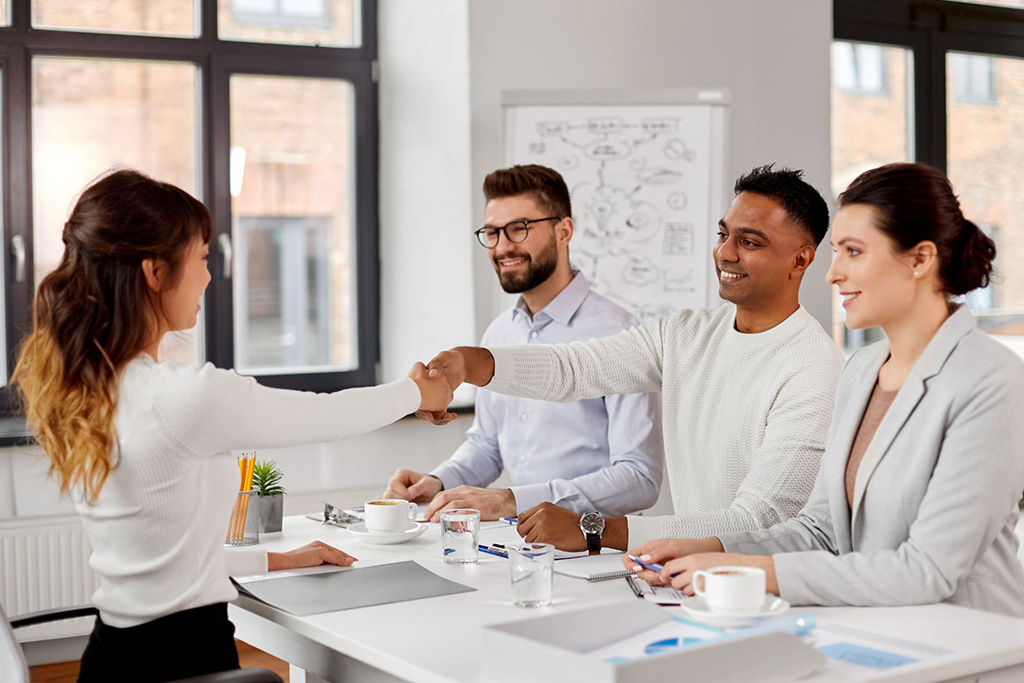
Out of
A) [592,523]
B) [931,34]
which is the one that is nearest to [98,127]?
[592,523]

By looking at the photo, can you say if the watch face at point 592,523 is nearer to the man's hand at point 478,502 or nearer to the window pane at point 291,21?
the man's hand at point 478,502

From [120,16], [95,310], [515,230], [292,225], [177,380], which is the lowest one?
[177,380]

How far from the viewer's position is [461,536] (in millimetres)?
2018

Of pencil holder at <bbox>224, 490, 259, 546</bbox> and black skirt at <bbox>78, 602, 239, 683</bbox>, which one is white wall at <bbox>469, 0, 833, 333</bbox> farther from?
black skirt at <bbox>78, 602, 239, 683</bbox>

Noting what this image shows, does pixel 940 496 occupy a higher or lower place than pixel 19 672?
higher

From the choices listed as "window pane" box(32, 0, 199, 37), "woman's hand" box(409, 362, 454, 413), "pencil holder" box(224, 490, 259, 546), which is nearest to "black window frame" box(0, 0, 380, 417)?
"window pane" box(32, 0, 199, 37)

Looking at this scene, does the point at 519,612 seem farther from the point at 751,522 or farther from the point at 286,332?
the point at 286,332

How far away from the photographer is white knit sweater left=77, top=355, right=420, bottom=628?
1574 mm

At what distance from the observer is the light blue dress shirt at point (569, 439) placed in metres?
2.64

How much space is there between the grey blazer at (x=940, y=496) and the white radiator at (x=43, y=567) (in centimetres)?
273

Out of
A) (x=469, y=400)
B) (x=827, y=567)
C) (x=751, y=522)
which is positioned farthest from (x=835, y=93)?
(x=827, y=567)

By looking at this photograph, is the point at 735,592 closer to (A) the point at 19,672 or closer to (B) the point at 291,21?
(A) the point at 19,672

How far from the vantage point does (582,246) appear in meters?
4.07

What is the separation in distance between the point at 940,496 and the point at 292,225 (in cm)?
321
